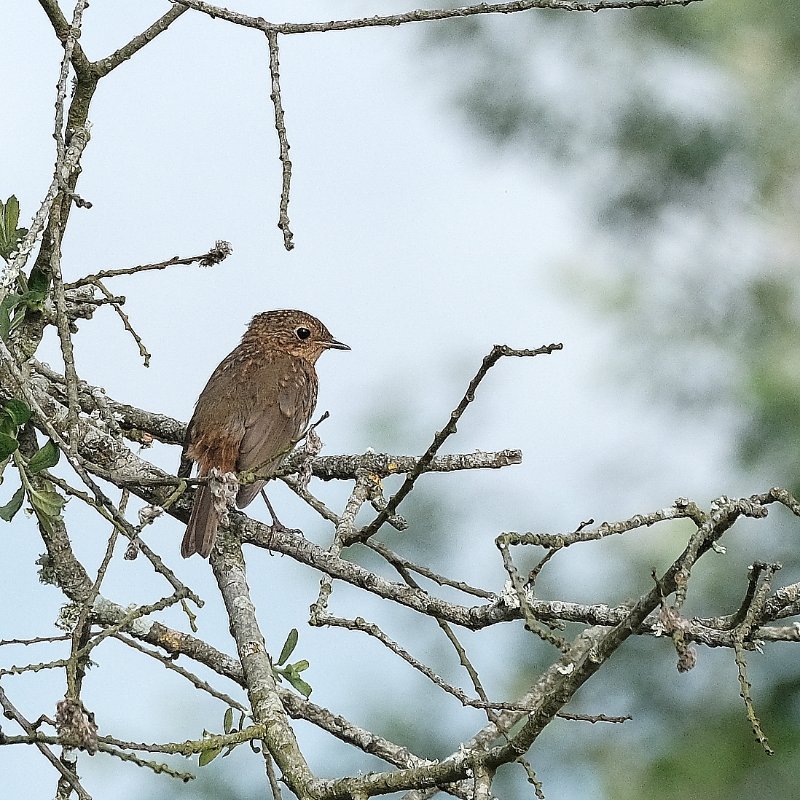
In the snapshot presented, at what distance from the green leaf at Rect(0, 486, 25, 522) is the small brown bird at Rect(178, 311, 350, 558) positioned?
1.72ft

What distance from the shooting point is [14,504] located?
172 cm

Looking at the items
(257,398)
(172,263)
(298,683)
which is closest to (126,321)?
(172,263)

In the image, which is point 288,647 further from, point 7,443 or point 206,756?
point 7,443

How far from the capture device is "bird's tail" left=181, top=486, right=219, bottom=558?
6.45 feet

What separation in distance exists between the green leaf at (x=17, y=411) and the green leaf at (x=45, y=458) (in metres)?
0.05

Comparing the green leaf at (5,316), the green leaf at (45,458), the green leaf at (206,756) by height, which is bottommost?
the green leaf at (206,756)

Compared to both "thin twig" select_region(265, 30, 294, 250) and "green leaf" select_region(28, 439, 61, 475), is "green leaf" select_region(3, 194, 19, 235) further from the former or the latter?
"thin twig" select_region(265, 30, 294, 250)

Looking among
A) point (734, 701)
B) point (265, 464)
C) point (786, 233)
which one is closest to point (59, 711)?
point (265, 464)

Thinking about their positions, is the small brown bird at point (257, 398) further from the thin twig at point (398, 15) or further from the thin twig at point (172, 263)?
the thin twig at point (398, 15)

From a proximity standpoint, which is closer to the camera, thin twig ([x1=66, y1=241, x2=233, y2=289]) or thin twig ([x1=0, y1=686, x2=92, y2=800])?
thin twig ([x1=0, y1=686, x2=92, y2=800])

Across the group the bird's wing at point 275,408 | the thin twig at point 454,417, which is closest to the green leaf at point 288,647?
the thin twig at point 454,417

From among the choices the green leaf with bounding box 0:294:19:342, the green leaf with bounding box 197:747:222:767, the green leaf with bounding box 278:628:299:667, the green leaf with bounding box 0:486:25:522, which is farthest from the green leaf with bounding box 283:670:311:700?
the green leaf with bounding box 0:294:19:342

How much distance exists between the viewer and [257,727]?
1.37m

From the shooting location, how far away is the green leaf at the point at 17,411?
5.40 feet
